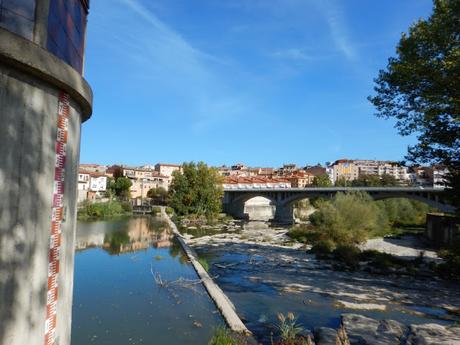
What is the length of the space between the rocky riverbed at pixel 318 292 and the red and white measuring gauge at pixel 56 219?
7.22 metres

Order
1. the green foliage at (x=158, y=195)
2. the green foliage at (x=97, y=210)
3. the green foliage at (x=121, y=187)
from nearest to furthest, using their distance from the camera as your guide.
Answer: the green foliage at (x=97, y=210)
the green foliage at (x=121, y=187)
the green foliage at (x=158, y=195)

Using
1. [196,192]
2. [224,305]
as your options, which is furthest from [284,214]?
[224,305]

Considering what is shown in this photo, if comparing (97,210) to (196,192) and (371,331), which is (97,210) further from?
(371,331)

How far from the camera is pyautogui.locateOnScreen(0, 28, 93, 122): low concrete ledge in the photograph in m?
3.09

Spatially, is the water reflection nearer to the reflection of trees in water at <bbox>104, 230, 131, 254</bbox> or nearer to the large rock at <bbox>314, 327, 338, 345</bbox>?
the reflection of trees in water at <bbox>104, 230, 131, 254</bbox>

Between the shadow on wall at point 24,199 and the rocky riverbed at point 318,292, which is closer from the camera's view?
the shadow on wall at point 24,199

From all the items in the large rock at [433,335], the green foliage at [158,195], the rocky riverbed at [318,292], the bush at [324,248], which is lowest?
the rocky riverbed at [318,292]

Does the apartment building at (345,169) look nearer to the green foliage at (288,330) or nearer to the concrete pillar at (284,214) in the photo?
the concrete pillar at (284,214)

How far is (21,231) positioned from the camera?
11.1ft

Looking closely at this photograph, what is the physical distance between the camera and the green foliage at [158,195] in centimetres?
7734

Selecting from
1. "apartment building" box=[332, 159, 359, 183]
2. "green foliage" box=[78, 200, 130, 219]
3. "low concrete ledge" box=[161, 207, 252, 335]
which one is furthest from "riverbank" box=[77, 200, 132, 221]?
"apartment building" box=[332, 159, 359, 183]

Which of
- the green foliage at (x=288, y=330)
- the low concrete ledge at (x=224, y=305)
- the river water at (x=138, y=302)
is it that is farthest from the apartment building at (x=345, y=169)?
the green foliage at (x=288, y=330)

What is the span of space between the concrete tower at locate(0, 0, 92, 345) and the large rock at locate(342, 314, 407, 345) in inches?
299

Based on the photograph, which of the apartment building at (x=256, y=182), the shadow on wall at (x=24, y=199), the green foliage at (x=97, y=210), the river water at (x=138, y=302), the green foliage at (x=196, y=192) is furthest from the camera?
the apartment building at (x=256, y=182)
